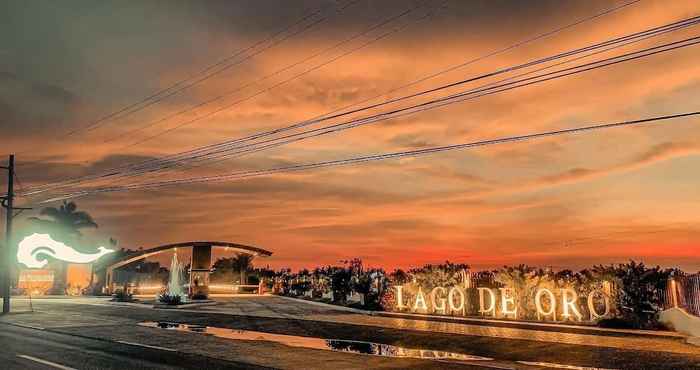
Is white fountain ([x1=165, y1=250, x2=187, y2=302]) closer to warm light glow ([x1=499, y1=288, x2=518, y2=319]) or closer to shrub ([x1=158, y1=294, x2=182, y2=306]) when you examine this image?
shrub ([x1=158, y1=294, x2=182, y2=306])

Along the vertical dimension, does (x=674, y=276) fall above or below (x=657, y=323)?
above

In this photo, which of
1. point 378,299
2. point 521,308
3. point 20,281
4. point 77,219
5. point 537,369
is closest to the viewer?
point 537,369

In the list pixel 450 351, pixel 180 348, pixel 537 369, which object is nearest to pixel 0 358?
pixel 180 348

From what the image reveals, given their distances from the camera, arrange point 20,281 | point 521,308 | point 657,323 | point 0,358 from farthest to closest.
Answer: point 20,281 → point 521,308 → point 657,323 → point 0,358

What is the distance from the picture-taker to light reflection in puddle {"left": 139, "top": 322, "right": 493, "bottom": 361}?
1416 centimetres

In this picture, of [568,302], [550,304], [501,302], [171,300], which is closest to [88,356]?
[501,302]

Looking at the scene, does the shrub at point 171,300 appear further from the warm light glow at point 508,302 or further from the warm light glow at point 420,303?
the warm light glow at point 508,302

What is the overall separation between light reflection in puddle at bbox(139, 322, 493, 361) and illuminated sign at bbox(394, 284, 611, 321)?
9.92 meters

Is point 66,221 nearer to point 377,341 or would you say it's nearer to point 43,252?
point 43,252

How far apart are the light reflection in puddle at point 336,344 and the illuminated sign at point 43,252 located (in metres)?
27.9

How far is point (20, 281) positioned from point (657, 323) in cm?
5074

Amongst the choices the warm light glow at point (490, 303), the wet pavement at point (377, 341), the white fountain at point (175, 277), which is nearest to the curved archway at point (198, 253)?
the white fountain at point (175, 277)

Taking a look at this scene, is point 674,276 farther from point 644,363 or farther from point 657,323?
point 644,363

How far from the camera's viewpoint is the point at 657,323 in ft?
66.4
